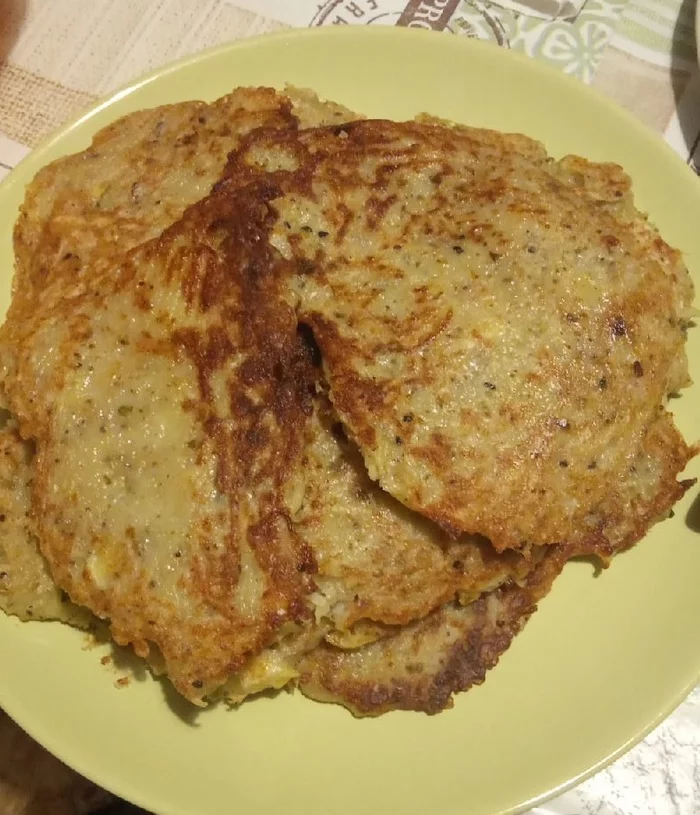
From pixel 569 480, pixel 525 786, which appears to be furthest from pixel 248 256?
pixel 525 786

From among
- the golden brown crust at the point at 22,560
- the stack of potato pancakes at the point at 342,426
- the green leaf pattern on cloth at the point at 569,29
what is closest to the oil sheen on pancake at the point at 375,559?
the stack of potato pancakes at the point at 342,426

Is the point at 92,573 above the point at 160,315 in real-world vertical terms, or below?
below

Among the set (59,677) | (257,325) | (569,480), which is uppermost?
(569,480)

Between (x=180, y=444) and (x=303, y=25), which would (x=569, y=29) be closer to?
(x=303, y=25)

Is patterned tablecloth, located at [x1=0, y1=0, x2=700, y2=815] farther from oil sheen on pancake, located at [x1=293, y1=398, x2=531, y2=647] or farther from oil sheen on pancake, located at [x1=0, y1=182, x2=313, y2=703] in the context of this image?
oil sheen on pancake, located at [x1=293, y1=398, x2=531, y2=647]

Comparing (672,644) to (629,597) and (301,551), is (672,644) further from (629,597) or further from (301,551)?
(301,551)

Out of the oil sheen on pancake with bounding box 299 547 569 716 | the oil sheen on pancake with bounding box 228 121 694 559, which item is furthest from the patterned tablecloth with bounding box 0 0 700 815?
the oil sheen on pancake with bounding box 299 547 569 716
